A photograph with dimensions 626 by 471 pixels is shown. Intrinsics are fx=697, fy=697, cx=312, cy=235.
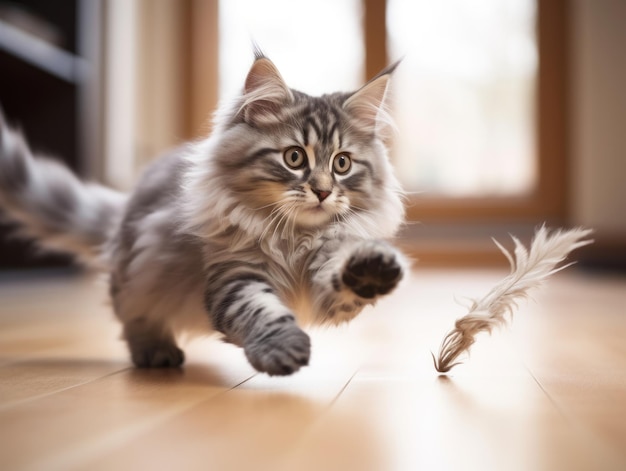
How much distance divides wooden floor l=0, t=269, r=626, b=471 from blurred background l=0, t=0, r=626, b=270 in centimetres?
273

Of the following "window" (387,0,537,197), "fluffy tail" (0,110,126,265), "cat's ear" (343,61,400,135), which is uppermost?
"window" (387,0,537,197)

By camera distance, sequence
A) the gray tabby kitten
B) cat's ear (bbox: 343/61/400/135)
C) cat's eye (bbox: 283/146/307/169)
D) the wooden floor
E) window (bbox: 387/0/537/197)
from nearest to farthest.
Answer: the wooden floor → the gray tabby kitten → cat's eye (bbox: 283/146/307/169) → cat's ear (bbox: 343/61/400/135) → window (bbox: 387/0/537/197)

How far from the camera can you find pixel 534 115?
4.81 m

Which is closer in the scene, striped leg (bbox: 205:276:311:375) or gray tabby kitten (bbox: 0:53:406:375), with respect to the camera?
striped leg (bbox: 205:276:311:375)

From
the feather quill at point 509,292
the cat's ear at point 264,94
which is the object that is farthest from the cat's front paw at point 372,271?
the cat's ear at point 264,94

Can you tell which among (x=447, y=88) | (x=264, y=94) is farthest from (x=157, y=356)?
(x=447, y=88)

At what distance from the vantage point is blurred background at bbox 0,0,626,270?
4.36m

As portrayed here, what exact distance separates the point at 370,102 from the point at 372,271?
0.53 meters

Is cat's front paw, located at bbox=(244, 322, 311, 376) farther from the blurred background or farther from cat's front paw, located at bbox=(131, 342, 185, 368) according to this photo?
the blurred background

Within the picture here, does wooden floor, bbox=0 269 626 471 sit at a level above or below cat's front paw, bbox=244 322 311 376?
below

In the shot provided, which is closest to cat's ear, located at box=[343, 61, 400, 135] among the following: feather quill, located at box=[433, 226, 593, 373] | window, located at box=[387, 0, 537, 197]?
feather quill, located at box=[433, 226, 593, 373]

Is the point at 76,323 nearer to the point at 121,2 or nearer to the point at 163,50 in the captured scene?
the point at 121,2

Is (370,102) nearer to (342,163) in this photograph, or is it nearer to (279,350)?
(342,163)

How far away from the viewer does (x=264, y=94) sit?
1.41m
